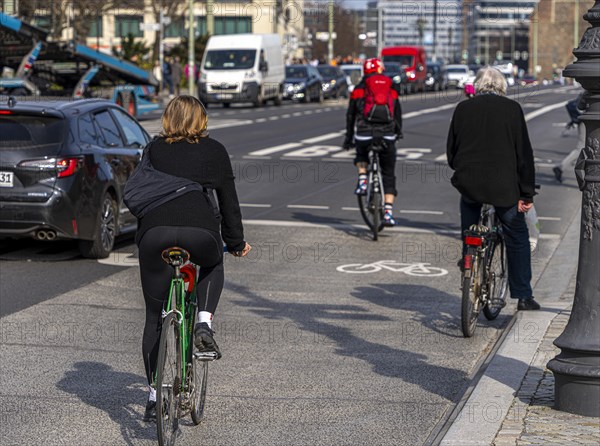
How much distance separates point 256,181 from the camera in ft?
67.6

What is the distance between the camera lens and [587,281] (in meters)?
6.52

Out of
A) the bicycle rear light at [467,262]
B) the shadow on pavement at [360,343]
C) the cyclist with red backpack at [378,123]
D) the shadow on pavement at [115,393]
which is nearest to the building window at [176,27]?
the cyclist with red backpack at [378,123]

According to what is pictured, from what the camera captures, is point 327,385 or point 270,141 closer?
point 327,385

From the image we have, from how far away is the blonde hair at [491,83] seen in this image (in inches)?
366

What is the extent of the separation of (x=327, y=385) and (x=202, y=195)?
1953 mm

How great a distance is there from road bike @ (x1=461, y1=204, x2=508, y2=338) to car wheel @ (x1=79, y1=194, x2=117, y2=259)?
428 cm

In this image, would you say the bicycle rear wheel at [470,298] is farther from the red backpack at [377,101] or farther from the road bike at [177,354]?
the red backpack at [377,101]

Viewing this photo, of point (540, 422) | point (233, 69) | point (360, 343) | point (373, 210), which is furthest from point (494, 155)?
point (233, 69)

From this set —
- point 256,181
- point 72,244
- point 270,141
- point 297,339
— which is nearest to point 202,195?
point 297,339

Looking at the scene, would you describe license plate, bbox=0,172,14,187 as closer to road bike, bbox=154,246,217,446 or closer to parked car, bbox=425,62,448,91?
road bike, bbox=154,246,217,446

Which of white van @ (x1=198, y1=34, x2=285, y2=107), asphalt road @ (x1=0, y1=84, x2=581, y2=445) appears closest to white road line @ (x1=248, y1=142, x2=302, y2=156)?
asphalt road @ (x1=0, y1=84, x2=581, y2=445)

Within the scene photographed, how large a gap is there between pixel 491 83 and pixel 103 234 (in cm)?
464

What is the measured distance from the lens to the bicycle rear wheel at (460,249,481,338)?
8.73m

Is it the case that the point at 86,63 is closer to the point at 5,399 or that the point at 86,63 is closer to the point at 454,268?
the point at 454,268
